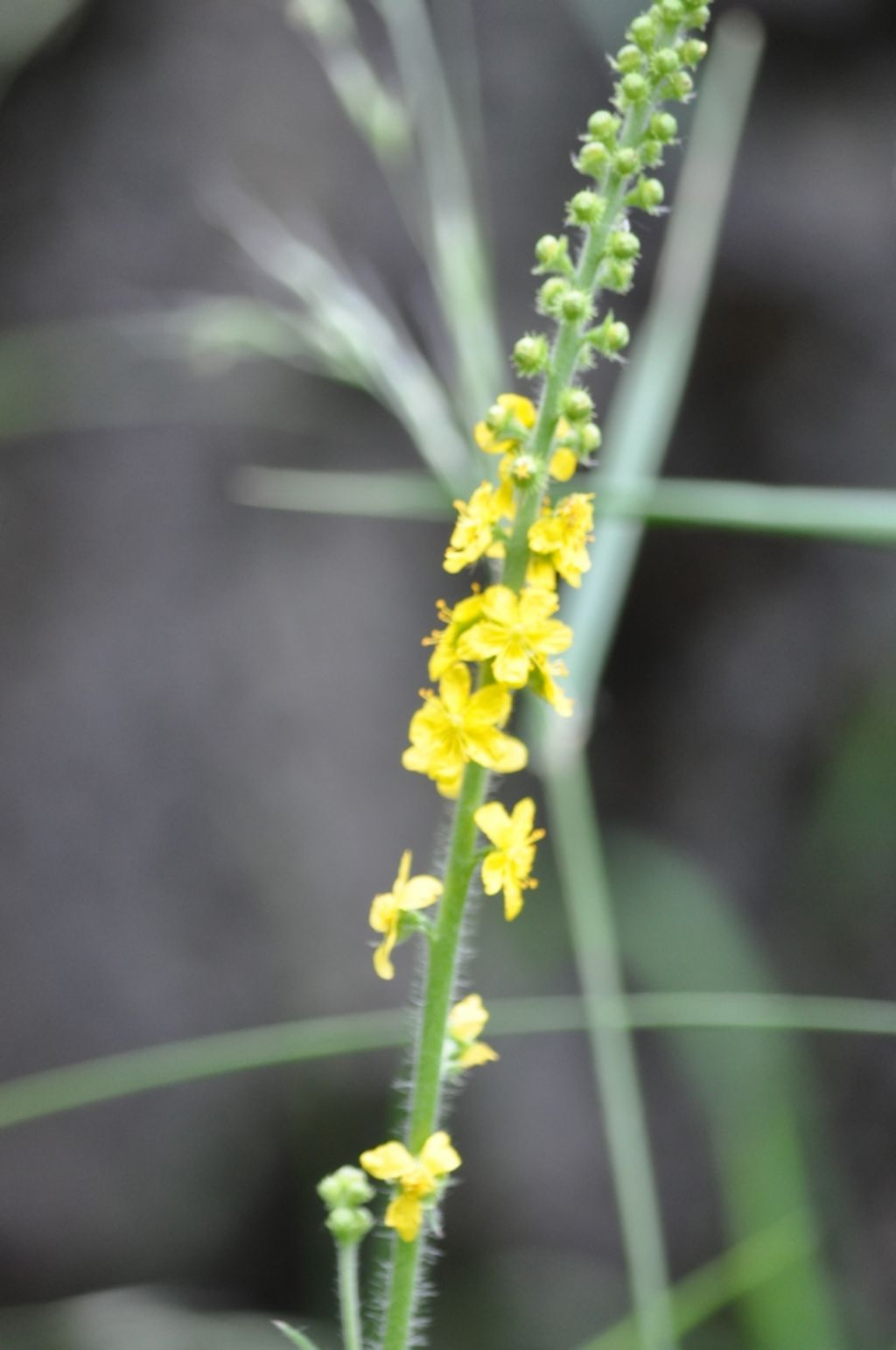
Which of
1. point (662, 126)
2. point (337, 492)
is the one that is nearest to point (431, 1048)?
point (662, 126)

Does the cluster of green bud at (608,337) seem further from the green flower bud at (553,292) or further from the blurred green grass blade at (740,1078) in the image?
the blurred green grass blade at (740,1078)

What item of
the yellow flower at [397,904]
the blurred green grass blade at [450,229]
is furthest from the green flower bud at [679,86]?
the blurred green grass blade at [450,229]

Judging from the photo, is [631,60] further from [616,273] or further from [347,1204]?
[347,1204]

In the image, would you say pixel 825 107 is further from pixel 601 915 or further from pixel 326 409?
pixel 601 915

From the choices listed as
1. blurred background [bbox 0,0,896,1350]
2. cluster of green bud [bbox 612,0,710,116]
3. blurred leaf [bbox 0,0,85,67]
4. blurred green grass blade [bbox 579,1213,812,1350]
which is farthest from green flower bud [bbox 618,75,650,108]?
blurred leaf [bbox 0,0,85,67]

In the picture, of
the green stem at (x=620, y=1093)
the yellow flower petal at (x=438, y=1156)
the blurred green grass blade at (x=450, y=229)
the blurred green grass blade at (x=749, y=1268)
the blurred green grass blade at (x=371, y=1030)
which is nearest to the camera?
the yellow flower petal at (x=438, y=1156)

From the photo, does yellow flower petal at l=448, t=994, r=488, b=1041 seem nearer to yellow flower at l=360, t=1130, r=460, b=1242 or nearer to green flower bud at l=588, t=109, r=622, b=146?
yellow flower at l=360, t=1130, r=460, b=1242

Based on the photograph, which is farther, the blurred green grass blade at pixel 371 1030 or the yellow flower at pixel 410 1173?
the blurred green grass blade at pixel 371 1030

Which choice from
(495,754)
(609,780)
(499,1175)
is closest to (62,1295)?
(499,1175)
